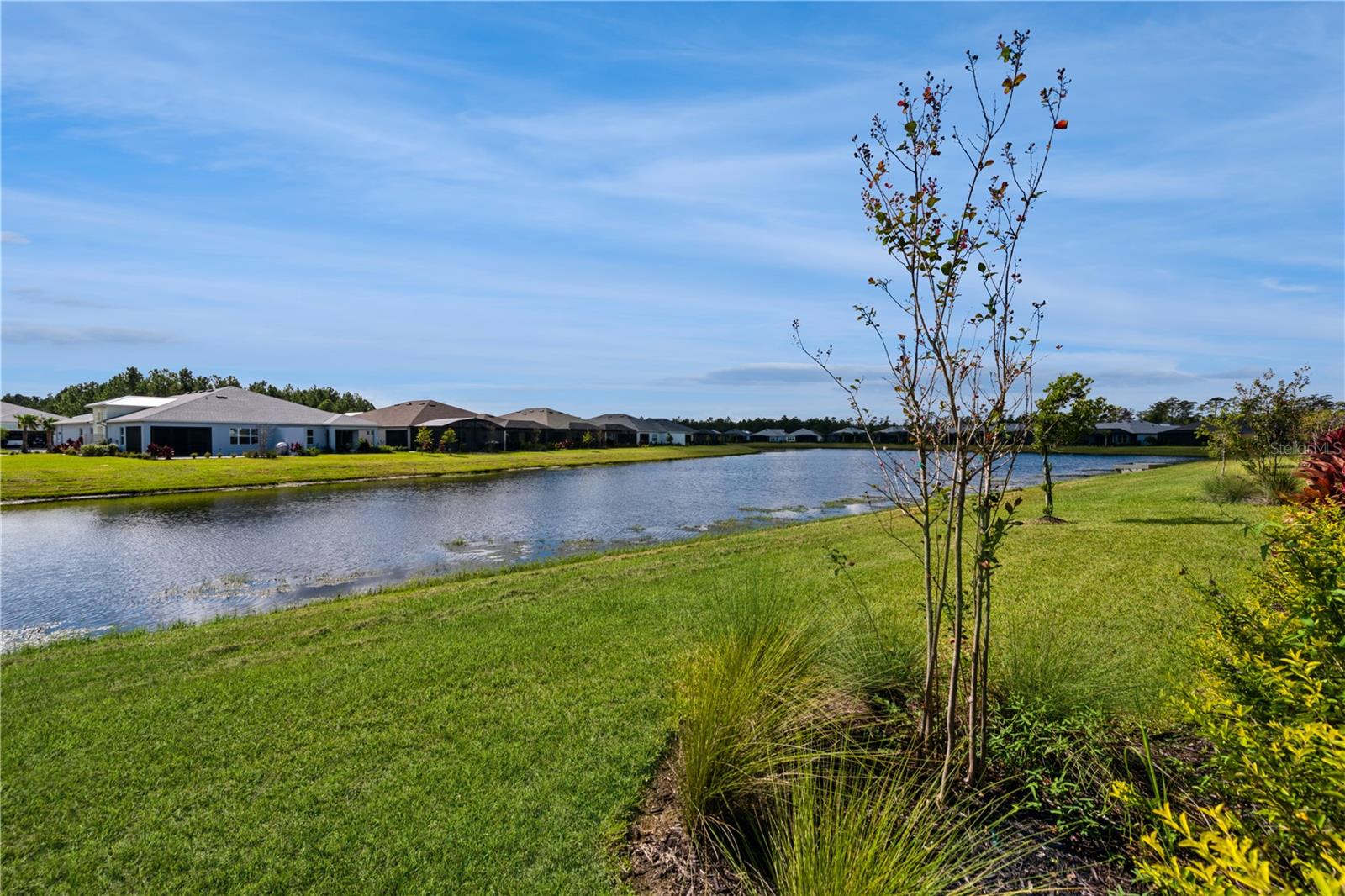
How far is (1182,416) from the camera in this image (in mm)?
86750

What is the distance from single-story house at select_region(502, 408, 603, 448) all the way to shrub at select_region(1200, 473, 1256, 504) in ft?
181

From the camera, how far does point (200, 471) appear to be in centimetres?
3173

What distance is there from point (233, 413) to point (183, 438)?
4.29 meters

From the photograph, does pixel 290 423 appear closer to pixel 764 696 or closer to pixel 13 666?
pixel 13 666

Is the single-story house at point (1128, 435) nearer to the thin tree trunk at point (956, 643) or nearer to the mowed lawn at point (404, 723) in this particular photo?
the mowed lawn at point (404, 723)

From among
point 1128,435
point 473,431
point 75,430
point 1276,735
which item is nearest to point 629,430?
point 473,431

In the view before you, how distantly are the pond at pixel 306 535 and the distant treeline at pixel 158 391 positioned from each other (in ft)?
193

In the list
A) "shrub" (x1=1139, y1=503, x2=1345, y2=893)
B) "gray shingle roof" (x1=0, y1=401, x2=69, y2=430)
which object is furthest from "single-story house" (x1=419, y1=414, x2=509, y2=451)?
"shrub" (x1=1139, y1=503, x2=1345, y2=893)

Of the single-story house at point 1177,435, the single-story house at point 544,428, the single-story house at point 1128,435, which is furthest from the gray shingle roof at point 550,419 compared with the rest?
the single-story house at point 1177,435

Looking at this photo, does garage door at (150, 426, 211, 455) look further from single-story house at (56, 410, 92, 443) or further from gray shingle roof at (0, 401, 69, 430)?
gray shingle roof at (0, 401, 69, 430)

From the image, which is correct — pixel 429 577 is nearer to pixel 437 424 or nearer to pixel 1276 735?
pixel 1276 735

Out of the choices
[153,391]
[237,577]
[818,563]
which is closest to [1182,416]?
[818,563]

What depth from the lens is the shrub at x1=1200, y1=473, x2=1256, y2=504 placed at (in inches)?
558

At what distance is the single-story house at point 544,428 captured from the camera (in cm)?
6538
